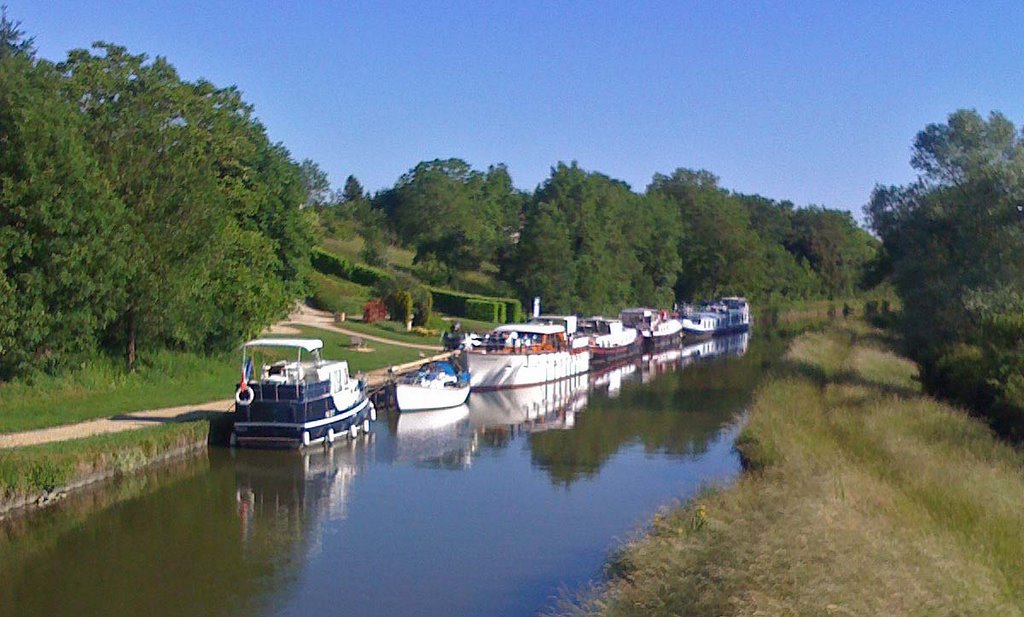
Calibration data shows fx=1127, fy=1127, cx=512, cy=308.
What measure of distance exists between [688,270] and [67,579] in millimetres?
94098

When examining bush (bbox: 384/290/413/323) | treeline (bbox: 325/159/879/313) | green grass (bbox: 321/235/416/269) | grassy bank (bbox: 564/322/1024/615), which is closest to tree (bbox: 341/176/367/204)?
treeline (bbox: 325/159/879/313)

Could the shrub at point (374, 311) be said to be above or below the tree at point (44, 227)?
below

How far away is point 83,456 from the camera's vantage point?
23328mm

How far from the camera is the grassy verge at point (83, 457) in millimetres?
21438

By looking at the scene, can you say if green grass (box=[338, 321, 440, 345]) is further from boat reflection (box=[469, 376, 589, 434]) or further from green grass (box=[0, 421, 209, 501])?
green grass (box=[0, 421, 209, 501])

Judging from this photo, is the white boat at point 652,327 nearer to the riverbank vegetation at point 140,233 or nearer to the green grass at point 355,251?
the riverbank vegetation at point 140,233

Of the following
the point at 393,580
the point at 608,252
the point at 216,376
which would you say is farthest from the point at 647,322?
the point at 393,580

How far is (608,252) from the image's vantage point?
8619 centimetres

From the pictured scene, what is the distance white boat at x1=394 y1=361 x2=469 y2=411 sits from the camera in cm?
3656

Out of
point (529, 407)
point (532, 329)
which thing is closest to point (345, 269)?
point (532, 329)

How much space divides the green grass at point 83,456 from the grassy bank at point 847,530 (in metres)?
→ 11.4

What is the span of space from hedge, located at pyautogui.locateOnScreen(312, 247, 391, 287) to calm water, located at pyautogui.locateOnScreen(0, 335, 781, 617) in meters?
35.2

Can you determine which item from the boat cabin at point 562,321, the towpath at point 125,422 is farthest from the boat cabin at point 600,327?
the towpath at point 125,422

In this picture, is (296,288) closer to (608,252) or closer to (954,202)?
(954,202)
